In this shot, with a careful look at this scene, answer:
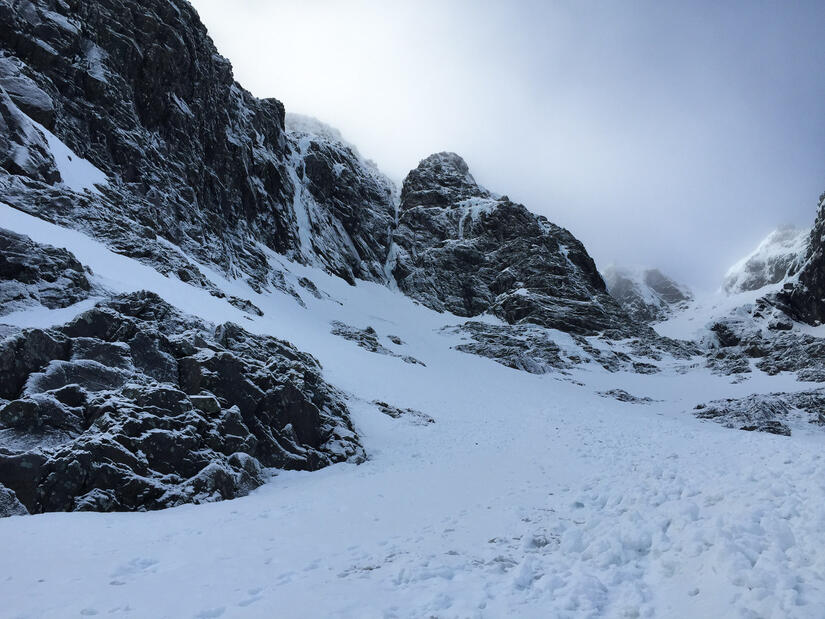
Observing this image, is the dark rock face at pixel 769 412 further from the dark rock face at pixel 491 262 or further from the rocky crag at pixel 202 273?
the dark rock face at pixel 491 262

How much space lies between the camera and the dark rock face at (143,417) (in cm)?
1095

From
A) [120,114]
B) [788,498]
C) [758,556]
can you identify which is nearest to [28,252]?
[758,556]

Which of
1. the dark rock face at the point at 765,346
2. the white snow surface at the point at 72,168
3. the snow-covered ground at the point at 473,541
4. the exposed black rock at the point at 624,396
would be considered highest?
the white snow surface at the point at 72,168

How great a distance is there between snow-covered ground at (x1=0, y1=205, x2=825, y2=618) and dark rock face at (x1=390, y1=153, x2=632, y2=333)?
72059 millimetres

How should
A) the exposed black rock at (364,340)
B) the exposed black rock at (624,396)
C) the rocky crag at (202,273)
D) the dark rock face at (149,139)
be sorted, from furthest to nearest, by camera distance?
the exposed black rock at (624,396), the exposed black rock at (364,340), the dark rock face at (149,139), the rocky crag at (202,273)

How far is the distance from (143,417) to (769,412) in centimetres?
4218

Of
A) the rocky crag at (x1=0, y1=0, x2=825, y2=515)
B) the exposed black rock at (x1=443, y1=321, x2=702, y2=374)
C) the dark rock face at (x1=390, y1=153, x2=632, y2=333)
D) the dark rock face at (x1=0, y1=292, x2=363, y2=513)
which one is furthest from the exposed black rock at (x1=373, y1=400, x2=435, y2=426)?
the dark rock face at (x1=390, y1=153, x2=632, y2=333)

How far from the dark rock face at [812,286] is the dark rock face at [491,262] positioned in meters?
33.3

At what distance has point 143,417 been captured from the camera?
1277 cm

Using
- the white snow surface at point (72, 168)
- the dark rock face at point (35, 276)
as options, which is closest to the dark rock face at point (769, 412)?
the dark rock face at point (35, 276)

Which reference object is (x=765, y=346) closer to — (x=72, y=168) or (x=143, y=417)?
(x=143, y=417)

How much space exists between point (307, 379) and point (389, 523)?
10.1 m

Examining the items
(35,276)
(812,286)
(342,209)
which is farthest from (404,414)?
(812,286)

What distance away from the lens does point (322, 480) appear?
1514 cm
